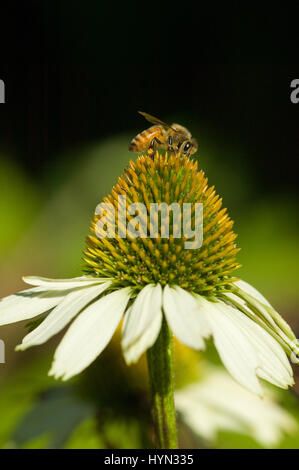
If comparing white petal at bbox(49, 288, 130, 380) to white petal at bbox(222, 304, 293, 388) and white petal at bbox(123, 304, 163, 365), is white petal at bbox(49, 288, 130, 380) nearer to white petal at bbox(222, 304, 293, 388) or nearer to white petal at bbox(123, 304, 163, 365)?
white petal at bbox(123, 304, 163, 365)

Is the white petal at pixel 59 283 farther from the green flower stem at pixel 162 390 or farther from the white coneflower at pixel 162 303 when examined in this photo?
the green flower stem at pixel 162 390

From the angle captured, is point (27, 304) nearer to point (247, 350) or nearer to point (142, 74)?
point (247, 350)

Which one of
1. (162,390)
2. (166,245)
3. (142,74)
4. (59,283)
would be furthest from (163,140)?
(142,74)

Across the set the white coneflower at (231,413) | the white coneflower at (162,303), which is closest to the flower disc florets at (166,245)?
the white coneflower at (162,303)

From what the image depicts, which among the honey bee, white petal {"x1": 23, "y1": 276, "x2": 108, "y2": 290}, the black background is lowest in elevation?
white petal {"x1": 23, "y1": 276, "x2": 108, "y2": 290}

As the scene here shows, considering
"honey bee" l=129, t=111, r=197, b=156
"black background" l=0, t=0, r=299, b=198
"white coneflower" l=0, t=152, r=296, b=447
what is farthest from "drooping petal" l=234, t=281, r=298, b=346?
"black background" l=0, t=0, r=299, b=198
